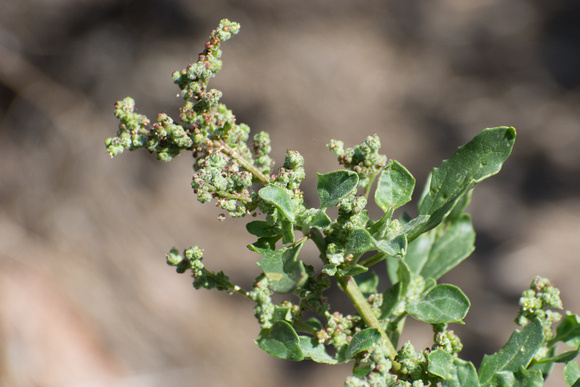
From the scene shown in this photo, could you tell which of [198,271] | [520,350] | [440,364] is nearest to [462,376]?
[440,364]

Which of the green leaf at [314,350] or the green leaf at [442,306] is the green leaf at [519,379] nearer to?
the green leaf at [442,306]

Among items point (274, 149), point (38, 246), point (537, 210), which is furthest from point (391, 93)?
point (38, 246)

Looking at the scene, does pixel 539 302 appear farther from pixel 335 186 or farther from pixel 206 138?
pixel 206 138

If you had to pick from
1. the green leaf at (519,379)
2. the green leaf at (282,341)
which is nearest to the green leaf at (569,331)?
the green leaf at (519,379)

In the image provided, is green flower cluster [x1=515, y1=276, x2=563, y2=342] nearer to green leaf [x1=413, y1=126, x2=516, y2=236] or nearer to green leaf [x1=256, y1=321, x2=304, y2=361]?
green leaf [x1=413, y1=126, x2=516, y2=236]

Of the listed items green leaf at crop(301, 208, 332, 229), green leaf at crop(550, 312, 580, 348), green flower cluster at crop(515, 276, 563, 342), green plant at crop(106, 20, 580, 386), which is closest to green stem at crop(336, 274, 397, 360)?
green plant at crop(106, 20, 580, 386)
